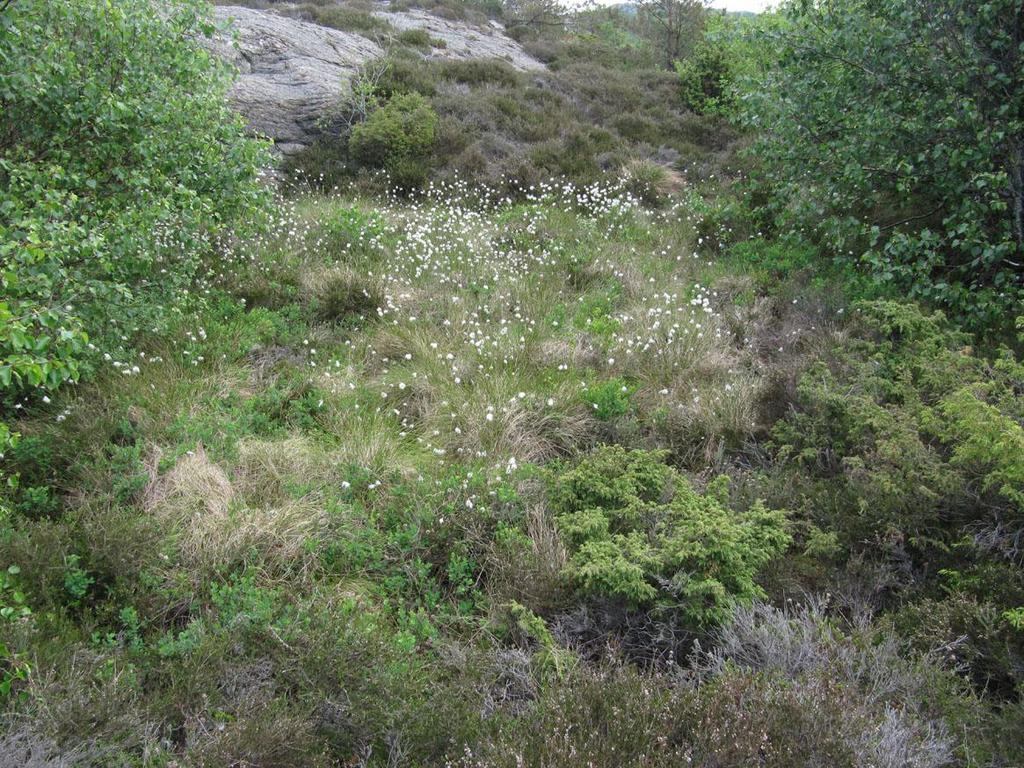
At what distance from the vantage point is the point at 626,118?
47.6ft

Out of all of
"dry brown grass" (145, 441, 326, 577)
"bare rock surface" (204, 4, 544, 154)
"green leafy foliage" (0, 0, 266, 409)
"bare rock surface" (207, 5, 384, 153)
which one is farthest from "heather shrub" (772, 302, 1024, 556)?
"bare rock surface" (207, 5, 384, 153)

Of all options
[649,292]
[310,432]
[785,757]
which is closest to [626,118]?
[649,292]

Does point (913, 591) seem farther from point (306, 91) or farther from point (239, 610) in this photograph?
point (306, 91)

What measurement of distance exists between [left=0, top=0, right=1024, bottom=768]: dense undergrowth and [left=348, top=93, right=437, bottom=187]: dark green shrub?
438 cm

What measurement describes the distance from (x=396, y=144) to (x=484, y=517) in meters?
8.85

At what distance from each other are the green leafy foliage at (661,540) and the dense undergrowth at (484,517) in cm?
2

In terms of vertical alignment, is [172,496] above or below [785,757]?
below

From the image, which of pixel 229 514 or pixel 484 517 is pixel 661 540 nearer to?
pixel 484 517

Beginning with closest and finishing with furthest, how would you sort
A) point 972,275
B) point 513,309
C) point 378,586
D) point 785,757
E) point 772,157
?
point 785,757, point 378,586, point 972,275, point 513,309, point 772,157

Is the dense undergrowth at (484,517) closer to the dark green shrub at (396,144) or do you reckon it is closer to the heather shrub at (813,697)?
the heather shrub at (813,697)

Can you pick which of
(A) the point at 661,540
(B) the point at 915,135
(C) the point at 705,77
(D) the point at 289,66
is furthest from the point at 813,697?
(C) the point at 705,77

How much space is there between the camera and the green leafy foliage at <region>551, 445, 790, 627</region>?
11.2 feet

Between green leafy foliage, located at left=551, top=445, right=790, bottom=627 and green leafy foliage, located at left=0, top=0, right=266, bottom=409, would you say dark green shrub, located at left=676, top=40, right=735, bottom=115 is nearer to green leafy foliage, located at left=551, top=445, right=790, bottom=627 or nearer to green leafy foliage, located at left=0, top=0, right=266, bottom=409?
green leafy foliage, located at left=0, top=0, right=266, bottom=409

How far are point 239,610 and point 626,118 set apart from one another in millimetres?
13757
